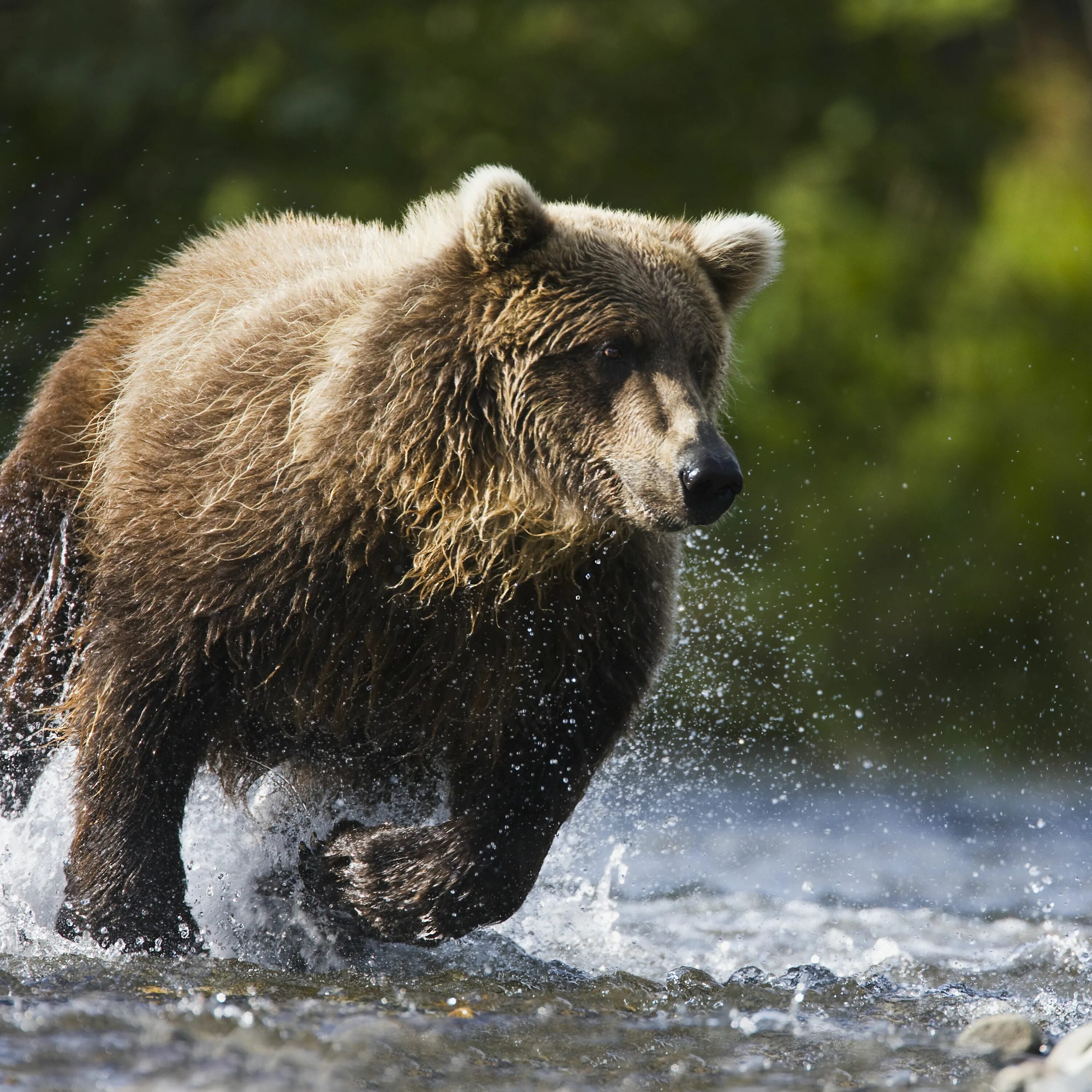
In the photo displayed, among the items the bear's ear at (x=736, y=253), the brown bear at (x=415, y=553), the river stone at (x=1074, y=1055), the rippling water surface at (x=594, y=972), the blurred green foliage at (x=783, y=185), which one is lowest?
the rippling water surface at (x=594, y=972)

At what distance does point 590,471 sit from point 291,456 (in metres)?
0.93

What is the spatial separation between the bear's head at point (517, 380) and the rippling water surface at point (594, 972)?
4.38 feet

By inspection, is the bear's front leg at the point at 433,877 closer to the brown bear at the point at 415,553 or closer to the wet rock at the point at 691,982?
the brown bear at the point at 415,553

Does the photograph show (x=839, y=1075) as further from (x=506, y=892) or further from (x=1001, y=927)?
(x=1001, y=927)

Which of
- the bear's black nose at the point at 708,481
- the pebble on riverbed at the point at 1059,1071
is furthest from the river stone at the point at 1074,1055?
the bear's black nose at the point at 708,481

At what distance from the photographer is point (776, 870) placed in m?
7.52

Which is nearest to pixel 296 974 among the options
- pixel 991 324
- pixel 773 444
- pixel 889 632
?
pixel 889 632

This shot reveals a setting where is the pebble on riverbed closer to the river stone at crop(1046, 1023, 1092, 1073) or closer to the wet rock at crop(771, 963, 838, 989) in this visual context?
the river stone at crop(1046, 1023, 1092, 1073)

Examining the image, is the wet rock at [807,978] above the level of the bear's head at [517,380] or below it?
below

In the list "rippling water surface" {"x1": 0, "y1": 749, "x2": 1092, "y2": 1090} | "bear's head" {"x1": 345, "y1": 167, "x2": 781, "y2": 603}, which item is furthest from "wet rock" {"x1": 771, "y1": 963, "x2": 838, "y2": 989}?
"bear's head" {"x1": 345, "y1": 167, "x2": 781, "y2": 603}

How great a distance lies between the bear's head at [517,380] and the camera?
4773 millimetres

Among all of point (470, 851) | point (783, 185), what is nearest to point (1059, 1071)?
point (470, 851)

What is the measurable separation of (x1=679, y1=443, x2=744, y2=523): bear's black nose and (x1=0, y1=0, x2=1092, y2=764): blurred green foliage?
8.57m

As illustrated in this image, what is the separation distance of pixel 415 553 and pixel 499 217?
108 cm
